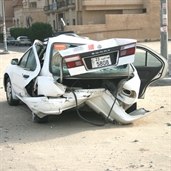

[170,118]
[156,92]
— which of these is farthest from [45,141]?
[156,92]

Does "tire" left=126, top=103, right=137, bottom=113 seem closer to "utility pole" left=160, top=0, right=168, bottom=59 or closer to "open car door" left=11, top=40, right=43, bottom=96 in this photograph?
"open car door" left=11, top=40, right=43, bottom=96

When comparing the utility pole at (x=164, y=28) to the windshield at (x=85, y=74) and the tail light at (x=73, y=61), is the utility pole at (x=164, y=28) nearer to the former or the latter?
the windshield at (x=85, y=74)

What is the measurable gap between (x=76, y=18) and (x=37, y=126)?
46313 mm

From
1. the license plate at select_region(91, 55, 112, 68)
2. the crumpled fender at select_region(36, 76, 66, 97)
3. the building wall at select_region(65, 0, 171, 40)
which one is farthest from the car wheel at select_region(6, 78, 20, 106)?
the building wall at select_region(65, 0, 171, 40)

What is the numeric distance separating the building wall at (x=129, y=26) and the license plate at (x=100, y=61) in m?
40.9

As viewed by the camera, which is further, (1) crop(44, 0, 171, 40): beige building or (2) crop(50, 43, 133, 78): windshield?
(1) crop(44, 0, 171, 40): beige building

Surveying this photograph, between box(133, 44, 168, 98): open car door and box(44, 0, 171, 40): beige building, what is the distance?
3870cm

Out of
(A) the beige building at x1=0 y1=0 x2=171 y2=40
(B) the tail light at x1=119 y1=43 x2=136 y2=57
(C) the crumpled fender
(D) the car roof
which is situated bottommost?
(C) the crumpled fender

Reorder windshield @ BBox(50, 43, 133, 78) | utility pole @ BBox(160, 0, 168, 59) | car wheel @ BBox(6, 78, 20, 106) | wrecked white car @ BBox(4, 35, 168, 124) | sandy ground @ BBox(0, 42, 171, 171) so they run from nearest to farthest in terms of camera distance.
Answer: sandy ground @ BBox(0, 42, 171, 171)
wrecked white car @ BBox(4, 35, 168, 124)
windshield @ BBox(50, 43, 133, 78)
car wheel @ BBox(6, 78, 20, 106)
utility pole @ BBox(160, 0, 168, 59)

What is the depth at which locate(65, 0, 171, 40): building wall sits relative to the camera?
158ft

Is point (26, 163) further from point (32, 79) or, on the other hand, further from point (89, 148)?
point (32, 79)

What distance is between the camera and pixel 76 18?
52406 millimetres

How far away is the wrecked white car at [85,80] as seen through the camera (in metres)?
6.55

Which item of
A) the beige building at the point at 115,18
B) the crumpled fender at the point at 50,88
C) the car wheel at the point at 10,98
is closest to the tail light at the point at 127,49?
the crumpled fender at the point at 50,88
